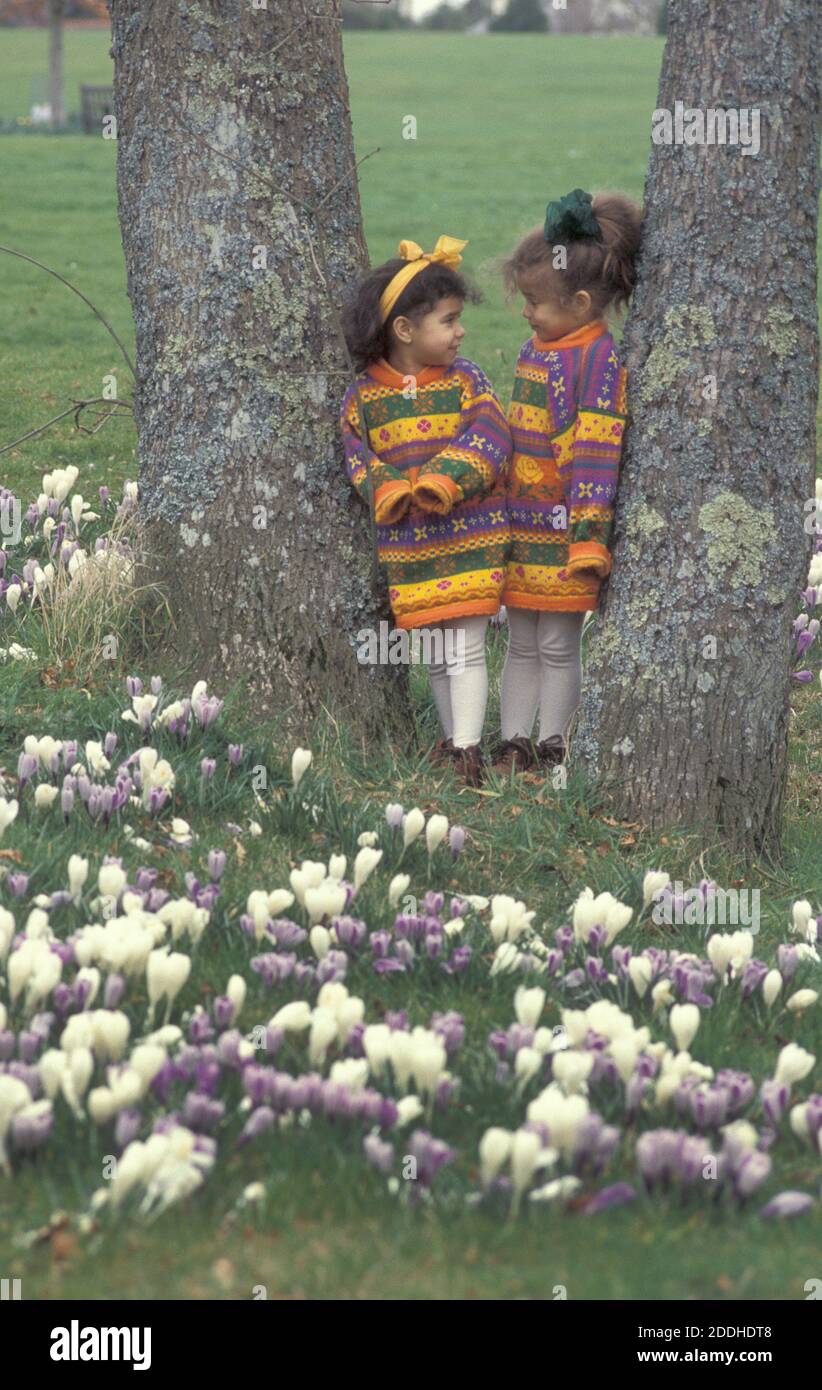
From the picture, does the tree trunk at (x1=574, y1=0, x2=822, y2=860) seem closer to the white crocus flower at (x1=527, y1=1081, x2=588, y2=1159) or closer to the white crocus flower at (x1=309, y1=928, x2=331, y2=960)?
the white crocus flower at (x1=309, y1=928, x2=331, y2=960)

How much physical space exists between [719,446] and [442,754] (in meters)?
1.62

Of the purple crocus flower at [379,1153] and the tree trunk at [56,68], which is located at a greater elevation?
the tree trunk at [56,68]

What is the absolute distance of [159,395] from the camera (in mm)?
6230

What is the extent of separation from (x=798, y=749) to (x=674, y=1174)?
408cm

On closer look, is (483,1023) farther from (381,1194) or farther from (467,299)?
(467,299)

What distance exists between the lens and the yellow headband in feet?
19.5

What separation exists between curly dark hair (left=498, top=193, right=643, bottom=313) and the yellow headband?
8.6 inches

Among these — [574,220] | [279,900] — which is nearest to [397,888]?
[279,900]

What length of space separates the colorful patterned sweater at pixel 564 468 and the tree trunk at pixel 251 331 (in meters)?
0.60

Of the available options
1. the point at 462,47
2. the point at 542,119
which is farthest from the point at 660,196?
the point at 462,47

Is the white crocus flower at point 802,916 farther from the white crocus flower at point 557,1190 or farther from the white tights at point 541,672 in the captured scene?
the white crocus flower at point 557,1190

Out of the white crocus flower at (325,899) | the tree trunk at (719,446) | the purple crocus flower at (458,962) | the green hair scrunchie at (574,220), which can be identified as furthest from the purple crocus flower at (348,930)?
the green hair scrunchie at (574,220)

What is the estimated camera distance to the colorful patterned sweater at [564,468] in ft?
18.6

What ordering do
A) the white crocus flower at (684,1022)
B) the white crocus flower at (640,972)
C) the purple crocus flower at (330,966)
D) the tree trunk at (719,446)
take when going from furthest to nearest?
the tree trunk at (719,446), the white crocus flower at (640,972), the purple crocus flower at (330,966), the white crocus flower at (684,1022)
